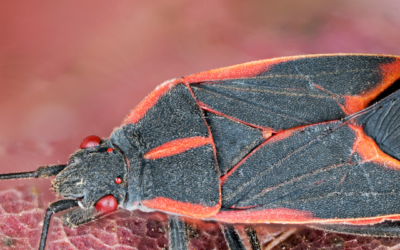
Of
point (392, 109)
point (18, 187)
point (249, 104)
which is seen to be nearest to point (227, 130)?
point (249, 104)

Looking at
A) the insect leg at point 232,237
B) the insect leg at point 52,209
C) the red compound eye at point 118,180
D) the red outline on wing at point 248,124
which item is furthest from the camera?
→ the insect leg at point 232,237

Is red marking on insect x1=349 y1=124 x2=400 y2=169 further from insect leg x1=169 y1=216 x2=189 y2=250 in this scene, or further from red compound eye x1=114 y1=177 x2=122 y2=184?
red compound eye x1=114 y1=177 x2=122 y2=184

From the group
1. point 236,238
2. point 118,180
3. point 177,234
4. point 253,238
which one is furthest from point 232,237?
point 118,180

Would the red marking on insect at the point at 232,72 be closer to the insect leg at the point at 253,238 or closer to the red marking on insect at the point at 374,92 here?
the red marking on insect at the point at 374,92

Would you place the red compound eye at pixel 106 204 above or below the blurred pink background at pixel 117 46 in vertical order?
below

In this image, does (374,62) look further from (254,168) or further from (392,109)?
(254,168)

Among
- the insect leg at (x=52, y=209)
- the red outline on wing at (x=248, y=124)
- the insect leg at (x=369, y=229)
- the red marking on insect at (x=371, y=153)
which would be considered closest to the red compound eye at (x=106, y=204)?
the insect leg at (x=52, y=209)
